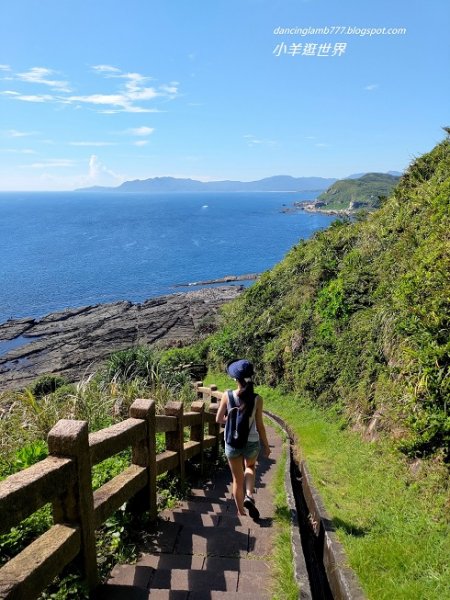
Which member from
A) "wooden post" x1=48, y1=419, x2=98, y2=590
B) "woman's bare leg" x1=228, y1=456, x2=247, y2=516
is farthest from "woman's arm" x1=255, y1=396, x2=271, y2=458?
"wooden post" x1=48, y1=419, x2=98, y2=590

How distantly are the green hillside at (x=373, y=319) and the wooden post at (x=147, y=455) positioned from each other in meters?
4.33

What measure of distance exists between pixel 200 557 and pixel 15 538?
1683 millimetres

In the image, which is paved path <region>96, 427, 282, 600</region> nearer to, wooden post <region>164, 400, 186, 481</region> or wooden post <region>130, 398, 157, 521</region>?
wooden post <region>130, 398, 157, 521</region>

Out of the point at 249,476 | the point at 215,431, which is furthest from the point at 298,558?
the point at 215,431

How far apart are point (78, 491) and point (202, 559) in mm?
1728

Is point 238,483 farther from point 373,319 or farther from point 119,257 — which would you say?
point 119,257

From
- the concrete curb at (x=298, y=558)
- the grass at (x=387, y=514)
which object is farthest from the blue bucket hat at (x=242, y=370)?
the grass at (x=387, y=514)

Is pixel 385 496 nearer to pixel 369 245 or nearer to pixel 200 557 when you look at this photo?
pixel 200 557

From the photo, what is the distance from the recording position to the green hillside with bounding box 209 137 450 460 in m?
7.86

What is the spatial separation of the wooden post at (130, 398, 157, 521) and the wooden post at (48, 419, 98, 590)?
1.20m

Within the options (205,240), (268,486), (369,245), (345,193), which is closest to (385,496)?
(268,486)

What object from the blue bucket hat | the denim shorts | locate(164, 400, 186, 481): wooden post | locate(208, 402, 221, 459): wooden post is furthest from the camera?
locate(208, 402, 221, 459): wooden post

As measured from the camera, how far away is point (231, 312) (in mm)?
23469

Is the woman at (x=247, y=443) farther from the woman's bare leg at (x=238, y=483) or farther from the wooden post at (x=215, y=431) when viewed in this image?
the wooden post at (x=215, y=431)
